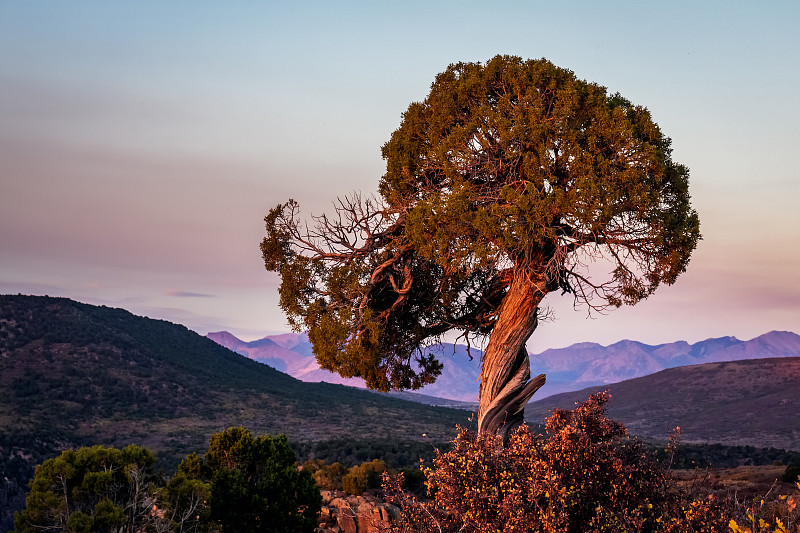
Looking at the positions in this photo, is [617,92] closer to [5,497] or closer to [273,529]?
[273,529]

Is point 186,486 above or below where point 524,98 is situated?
below

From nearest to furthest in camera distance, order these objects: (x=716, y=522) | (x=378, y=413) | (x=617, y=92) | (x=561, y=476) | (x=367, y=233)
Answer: (x=716, y=522), (x=561, y=476), (x=617, y=92), (x=367, y=233), (x=378, y=413)

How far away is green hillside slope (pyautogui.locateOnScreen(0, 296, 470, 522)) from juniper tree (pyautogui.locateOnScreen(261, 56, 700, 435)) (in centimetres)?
2579

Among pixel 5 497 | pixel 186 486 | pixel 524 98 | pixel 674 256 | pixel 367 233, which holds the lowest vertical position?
pixel 5 497

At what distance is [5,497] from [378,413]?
124ft

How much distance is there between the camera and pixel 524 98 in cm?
1432

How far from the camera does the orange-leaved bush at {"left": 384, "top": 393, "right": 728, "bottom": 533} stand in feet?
26.9

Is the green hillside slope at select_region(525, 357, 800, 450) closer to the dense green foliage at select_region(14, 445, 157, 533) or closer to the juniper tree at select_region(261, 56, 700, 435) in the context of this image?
the juniper tree at select_region(261, 56, 700, 435)

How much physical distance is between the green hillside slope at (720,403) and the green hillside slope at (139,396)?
22345 millimetres

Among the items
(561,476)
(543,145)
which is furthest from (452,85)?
(561,476)

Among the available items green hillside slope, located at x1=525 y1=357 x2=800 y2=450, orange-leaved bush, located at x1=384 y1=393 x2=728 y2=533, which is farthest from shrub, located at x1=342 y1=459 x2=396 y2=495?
green hillside slope, located at x1=525 y1=357 x2=800 y2=450

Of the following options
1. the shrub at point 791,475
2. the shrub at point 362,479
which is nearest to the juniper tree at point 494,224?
the shrub at point 362,479

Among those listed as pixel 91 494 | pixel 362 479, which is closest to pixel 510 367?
pixel 362 479

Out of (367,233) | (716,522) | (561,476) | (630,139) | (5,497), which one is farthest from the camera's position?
(5,497)
